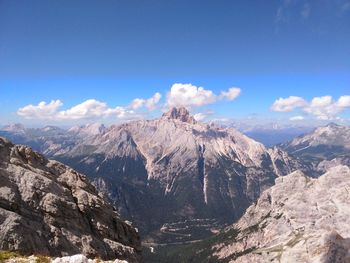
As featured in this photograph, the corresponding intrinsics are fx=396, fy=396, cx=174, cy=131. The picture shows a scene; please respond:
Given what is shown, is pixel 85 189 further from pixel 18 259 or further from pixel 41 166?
pixel 18 259

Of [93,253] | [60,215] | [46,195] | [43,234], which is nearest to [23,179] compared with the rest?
[46,195]

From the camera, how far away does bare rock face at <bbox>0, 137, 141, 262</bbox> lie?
5028 cm

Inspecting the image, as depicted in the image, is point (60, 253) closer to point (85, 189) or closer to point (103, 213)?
point (103, 213)

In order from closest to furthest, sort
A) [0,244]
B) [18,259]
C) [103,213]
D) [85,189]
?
[18,259], [0,244], [103,213], [85,189]

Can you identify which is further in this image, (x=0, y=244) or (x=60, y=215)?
(x=60, y=215)

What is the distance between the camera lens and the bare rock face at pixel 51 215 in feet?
165

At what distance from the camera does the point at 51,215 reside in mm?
59188

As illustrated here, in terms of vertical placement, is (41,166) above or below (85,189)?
above

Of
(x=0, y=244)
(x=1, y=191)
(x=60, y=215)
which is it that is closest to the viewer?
(x=0, y=244)

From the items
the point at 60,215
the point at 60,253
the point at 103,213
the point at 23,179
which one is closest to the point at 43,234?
the point at 60,253

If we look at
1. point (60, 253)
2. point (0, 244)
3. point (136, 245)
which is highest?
point (0, 244)

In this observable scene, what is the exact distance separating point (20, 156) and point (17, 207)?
2020 cm

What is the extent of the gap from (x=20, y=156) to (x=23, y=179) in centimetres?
1346

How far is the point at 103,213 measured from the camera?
72875 millimetres
